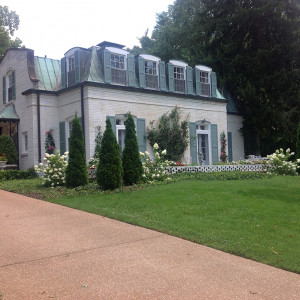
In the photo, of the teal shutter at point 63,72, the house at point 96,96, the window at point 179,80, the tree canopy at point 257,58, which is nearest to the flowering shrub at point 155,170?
the house at point 96,96

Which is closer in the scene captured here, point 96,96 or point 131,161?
point 131,161

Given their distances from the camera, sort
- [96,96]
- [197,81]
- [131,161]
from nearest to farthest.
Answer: [131,161], [96,96], [197,81]

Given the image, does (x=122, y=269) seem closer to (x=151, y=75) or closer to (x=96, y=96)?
(x=96, y=96)

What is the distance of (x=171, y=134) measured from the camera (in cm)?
1886

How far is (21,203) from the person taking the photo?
398 inches

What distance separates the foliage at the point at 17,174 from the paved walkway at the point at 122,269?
31.5ft

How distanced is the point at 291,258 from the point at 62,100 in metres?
14.9

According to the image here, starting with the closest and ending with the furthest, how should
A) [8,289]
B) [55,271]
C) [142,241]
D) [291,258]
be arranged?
[8,289]
[55,271]
[291,258]
[142,241]

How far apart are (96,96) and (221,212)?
33.8ft

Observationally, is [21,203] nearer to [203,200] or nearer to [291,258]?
[203,200]

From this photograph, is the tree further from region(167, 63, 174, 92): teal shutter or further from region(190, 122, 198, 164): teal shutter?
region(190, 122, 198, 164): teal shutter

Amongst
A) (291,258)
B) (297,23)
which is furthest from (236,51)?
(291,258)

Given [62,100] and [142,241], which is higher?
[62,100]

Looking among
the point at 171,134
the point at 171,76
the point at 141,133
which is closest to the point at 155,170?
the point at 141,133
